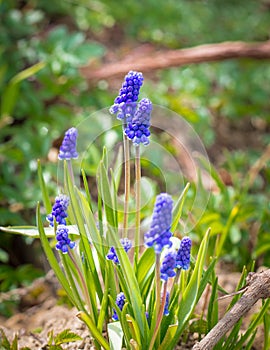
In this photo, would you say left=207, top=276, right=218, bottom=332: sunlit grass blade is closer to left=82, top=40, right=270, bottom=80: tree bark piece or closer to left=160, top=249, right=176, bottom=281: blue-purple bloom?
left=160, top=249, right=176, bottom=281: blue-purple bloom

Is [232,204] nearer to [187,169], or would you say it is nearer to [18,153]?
[187,169]

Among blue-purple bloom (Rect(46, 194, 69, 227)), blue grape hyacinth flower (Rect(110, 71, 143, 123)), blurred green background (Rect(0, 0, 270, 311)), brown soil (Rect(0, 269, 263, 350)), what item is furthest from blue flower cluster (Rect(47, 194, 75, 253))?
blurred green background (Rect(0, 0, 270, 311))

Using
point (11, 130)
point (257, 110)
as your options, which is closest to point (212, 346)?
point (11, 130)

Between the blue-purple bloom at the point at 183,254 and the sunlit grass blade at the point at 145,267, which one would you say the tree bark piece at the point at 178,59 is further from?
the blue-purple bloom at the point at 183,254

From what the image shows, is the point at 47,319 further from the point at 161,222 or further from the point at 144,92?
the point at 144,92

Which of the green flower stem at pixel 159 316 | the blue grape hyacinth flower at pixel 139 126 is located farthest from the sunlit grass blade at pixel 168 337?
the blue grape hyacinth flower at pixel 139 126

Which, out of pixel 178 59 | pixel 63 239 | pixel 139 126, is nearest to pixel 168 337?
pixel 63 239

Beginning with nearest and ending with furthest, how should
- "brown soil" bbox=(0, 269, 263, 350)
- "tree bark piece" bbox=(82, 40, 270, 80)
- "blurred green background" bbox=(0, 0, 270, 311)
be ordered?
"brown soil" bbox=(0, 269, 263, 350)
"blurred green background" bbox=(0, 0, 270, 311)
"tree bark piece" bbox=(82, 40, 270, 80)
